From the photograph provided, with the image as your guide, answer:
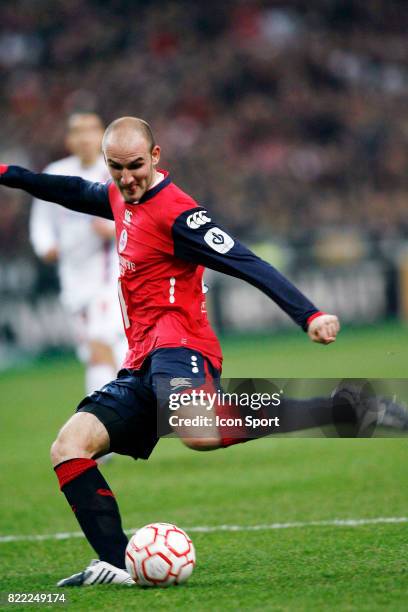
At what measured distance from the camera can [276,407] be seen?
490 centimetres

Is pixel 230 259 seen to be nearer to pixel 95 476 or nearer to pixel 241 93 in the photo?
pixel 95 476

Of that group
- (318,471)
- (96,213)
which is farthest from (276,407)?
(318,471)

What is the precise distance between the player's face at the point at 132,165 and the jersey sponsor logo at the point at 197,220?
0.26 m

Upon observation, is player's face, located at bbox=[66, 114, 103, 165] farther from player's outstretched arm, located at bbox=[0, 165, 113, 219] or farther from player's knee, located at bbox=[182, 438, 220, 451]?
player's knee, located at bbox=[182, 438, 220, 451]

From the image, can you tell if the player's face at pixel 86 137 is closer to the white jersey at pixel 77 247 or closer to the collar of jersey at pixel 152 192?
the white jersey at pixel 77 247

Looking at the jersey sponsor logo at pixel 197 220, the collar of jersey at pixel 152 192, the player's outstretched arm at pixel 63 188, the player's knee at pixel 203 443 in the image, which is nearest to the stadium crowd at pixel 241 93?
the player's outstretched arm at pixel 63 188

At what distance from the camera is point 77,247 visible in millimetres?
8758

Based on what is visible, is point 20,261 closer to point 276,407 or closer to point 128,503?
point 128,503

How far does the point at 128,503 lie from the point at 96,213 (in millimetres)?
2471

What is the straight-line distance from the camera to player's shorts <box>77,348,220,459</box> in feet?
16.0

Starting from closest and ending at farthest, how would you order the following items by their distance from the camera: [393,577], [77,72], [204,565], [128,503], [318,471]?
[393,577]
[204,565]
[128,503]
[318,471]
[77,72]

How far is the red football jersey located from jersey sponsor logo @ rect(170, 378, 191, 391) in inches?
7.0

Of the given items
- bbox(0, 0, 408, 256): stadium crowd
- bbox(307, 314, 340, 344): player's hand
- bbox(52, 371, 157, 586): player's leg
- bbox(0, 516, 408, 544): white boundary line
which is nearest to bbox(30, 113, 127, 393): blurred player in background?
bbox(0, 516, 408, 544): white boundary line

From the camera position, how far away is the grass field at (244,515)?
4496 millimetres
